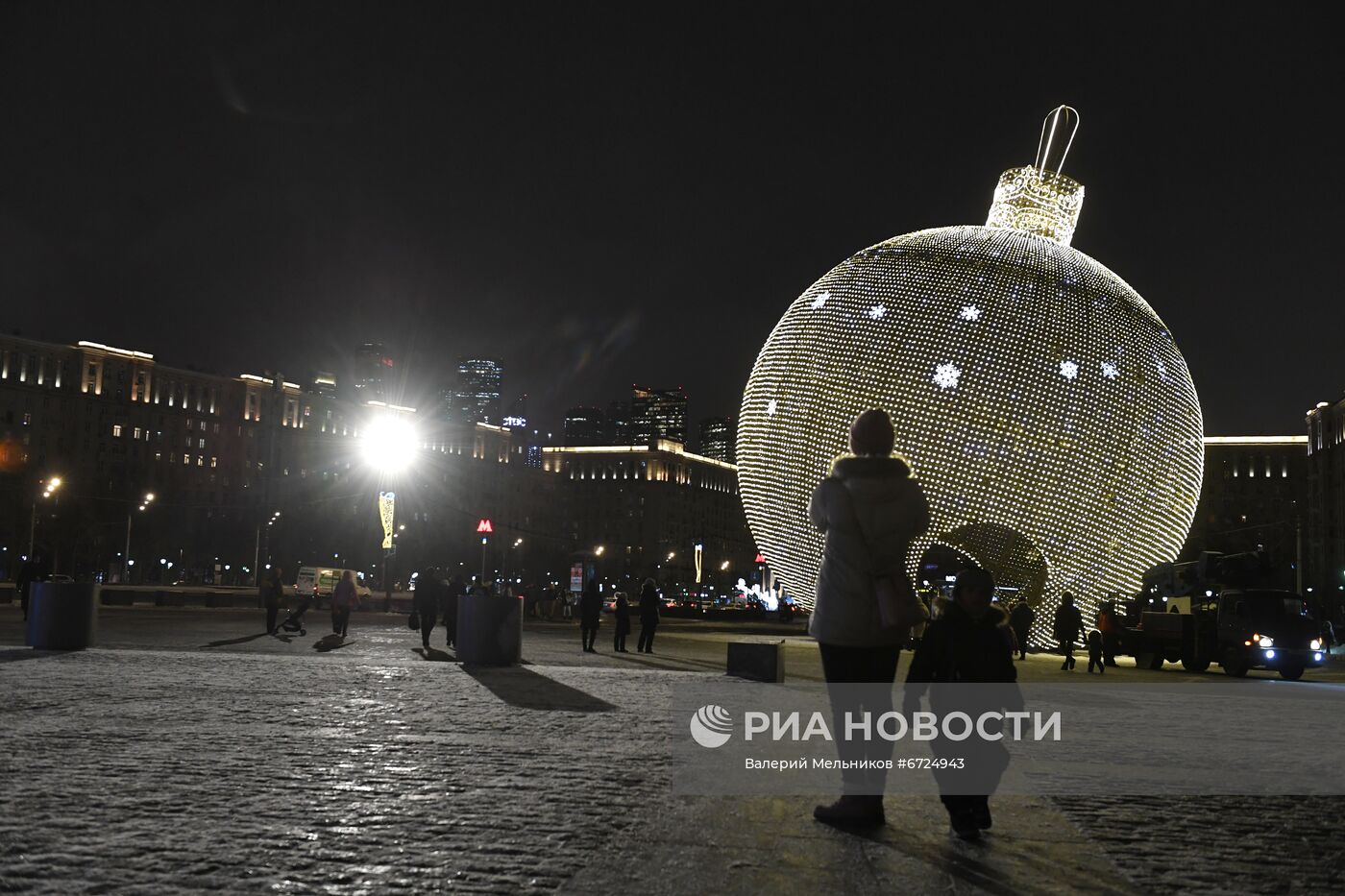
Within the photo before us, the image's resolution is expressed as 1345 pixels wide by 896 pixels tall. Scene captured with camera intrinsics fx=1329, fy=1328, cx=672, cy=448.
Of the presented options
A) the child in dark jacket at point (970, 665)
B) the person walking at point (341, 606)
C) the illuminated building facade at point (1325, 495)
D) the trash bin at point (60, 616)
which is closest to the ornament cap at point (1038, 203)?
the person walking at point (341, 606)

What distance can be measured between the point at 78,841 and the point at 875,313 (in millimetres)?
22966

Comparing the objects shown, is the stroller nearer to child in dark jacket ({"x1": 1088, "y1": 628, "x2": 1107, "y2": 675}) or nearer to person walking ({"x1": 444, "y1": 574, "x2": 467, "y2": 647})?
person walking ({"x1": 444, "y1": 574, "x2": 467, "y2": 647})

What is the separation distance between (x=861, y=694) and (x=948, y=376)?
811 inches

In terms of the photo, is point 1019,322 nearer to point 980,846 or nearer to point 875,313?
point 875,313

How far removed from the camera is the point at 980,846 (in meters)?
5.51

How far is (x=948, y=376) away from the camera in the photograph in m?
25.8

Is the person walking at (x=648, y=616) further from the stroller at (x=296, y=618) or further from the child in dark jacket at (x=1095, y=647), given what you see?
the child in dark jacket at (x=1095, y=647)

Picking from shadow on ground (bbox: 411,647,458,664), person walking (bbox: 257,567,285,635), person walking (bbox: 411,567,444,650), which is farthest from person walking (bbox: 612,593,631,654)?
person walking (bbox: 257,567,285,635)

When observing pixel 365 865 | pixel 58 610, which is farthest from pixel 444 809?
pixel 58 610

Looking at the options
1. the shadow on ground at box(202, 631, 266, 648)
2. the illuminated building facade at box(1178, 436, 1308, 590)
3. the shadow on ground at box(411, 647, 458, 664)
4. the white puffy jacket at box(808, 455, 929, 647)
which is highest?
the illuminated building facade at box(1178, 436, 1308, 590)

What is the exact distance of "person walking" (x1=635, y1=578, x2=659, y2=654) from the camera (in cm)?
2302

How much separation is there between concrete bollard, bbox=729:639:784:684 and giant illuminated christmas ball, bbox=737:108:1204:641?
9.87 metres

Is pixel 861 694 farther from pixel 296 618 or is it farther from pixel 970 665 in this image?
pixel 296 618

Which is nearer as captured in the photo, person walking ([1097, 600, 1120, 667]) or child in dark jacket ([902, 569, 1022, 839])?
child in dark jacket ([902, 569, 1022, 839])
